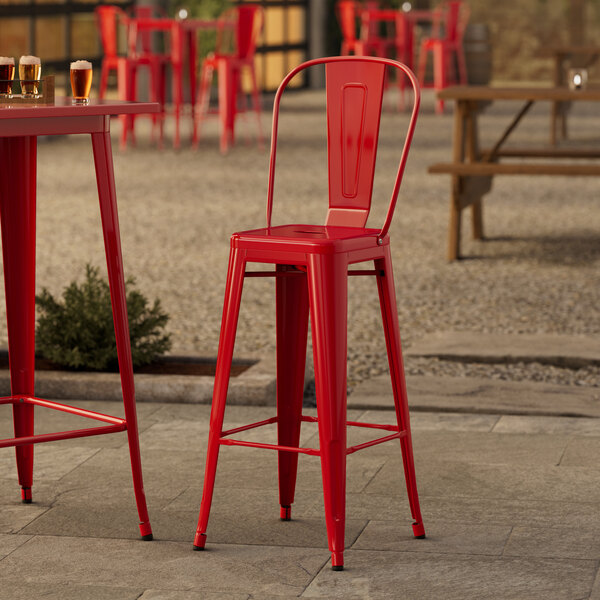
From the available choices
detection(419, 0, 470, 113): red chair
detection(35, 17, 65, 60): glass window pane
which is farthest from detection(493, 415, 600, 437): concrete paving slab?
detection(419, 0, 470, 113): red chair

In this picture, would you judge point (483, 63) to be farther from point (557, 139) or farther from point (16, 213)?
point (16, 213)

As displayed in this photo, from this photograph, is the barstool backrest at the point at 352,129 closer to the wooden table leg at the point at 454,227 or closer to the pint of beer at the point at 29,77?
the pint of beer at the point at 29,77

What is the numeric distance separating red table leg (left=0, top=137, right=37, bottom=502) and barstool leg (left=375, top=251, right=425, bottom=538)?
0.80 metres

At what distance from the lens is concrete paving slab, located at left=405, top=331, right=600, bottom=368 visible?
429 cm

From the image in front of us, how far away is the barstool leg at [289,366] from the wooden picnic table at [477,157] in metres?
3.26

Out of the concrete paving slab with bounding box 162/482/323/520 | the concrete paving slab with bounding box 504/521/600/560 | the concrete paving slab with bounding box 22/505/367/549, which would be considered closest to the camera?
the concrete paving slab with bounding box 504/521/600/560

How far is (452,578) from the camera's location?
8.09 feet

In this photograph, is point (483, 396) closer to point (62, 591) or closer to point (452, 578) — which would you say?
point (452, 578)

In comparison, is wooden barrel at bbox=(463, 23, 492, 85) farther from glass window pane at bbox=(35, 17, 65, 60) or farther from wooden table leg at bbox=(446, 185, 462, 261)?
wooden table leg at bbox=(446, 185, 462, 261)

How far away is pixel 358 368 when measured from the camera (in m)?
4.28

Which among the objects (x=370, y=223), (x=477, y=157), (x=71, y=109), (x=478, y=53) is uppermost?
(x=478, y=53)

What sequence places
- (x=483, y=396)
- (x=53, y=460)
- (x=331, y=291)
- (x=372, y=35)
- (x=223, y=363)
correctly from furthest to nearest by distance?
(x=372, y=35)
(x=483, y=396)
(x=53, y=460)
(x=223, y=363)
(x=331, y=291)

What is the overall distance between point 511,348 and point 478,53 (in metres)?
7.99

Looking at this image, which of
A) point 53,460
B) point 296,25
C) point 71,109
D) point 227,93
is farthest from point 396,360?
point 296,25
